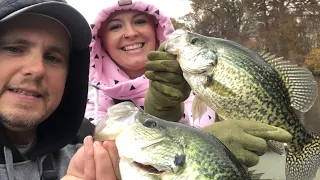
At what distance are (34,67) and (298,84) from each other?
1546 mm

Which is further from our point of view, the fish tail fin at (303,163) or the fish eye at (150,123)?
the fish tail fin at (303,163)

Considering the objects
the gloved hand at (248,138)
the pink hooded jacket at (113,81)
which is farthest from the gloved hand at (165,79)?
the pink hooded jacket at (113,81)

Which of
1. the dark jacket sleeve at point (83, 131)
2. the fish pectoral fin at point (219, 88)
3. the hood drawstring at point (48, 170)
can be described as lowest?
the hood drawstring at point (48, 170)

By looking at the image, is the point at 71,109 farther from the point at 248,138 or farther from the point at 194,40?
the point at 248,138

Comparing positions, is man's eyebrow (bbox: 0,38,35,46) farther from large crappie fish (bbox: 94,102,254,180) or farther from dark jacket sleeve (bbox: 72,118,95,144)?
large crappie fish (bbox: 94,102,254,180)

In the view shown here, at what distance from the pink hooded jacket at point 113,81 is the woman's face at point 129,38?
0.21ft

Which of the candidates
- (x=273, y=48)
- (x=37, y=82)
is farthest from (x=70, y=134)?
(x=273, y=48)

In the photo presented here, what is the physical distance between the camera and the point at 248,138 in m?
1.98

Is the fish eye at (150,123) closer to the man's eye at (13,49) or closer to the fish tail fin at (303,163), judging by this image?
the fish tail fin at (303,163)

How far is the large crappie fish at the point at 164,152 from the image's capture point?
1.67m

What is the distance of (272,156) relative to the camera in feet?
20.7

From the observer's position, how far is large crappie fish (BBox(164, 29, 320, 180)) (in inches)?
88.0

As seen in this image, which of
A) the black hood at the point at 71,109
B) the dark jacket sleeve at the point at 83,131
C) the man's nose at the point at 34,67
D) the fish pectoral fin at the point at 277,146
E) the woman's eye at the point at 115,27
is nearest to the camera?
the fish pectoral fin at the point at 277,146

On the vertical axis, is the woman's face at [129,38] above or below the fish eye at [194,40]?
below
